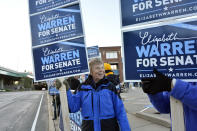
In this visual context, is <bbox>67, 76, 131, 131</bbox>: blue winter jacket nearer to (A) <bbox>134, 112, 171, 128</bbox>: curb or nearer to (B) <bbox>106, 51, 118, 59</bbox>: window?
(A) <bbox>134, 112, 171, 128</bbox>: curb

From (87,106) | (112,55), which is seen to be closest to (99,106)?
(87,106)

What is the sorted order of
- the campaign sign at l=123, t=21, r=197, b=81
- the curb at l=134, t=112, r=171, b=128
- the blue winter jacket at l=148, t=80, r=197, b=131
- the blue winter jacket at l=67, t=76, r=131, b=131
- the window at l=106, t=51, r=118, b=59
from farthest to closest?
the window at l=106, t=51, r=118, b=59, the curb at l=134, t=112, r=171, b=128, the blue winter jacket at l=67, t=76, r=131, b=131, the campaign sign at l=123, t=21, r=197, b=81, the blue winter jacket at l=148, t=80, r=197, b=131

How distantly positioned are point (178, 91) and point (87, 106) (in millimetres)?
1201

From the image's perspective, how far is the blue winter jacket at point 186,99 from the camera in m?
1.20

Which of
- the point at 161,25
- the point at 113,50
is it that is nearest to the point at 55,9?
the point at 161,25

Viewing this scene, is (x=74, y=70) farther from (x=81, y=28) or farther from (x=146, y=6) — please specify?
(x=146, y=6)

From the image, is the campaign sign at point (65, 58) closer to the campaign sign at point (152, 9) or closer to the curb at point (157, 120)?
the campaign sign at point (152, 9)

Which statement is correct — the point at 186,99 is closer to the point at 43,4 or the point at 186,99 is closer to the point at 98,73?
the point at 98,73

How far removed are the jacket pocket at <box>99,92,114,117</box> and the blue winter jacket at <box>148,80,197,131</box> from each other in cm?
71

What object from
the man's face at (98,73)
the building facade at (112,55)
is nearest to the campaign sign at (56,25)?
the man's face at (98,73)

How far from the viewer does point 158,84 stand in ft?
4.30

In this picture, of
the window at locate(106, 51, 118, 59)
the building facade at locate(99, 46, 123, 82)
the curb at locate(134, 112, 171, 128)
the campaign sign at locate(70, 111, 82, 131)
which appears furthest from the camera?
the window at locate(106, 51, 118, 59)

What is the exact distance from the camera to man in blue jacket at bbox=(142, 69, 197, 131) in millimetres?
1207

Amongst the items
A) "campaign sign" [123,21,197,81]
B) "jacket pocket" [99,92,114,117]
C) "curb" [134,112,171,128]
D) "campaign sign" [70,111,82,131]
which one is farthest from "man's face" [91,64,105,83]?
"curb" [134,112,171,128]
